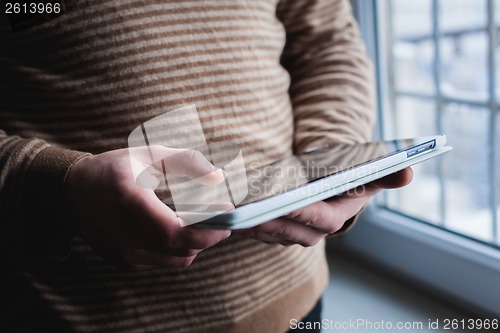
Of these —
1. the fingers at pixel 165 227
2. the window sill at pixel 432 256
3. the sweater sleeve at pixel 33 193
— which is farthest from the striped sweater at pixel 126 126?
the window sill at pixel 432 256

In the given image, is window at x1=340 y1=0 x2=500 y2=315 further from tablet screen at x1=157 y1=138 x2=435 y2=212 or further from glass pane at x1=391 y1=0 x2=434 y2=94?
tablet screen at x1=157 y1=138 x2=435 y2=212

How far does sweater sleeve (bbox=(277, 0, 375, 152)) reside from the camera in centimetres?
59

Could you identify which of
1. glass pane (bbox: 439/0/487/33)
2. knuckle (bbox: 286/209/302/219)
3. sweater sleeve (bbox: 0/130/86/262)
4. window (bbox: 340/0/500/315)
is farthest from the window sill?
sweater sleeve (bbox: 0/130/86/262)

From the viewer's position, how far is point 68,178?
0.39 metres

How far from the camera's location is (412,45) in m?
0.96

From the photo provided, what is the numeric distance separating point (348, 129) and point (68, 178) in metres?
0.31

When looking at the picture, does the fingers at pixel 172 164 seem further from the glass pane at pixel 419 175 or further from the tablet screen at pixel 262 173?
the glass pane at pixel 419 175

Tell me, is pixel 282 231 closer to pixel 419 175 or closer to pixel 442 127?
pixel 442 127

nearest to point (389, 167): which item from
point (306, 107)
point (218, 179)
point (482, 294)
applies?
point (218, 179)

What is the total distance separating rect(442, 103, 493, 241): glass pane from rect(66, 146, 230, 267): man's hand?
663 millimetres

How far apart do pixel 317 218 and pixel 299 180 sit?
0.03 m

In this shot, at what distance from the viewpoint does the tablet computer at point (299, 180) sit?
31cm

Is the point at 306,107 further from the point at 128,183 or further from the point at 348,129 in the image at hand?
the point at 128,183

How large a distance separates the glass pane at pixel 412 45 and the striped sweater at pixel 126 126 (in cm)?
46
